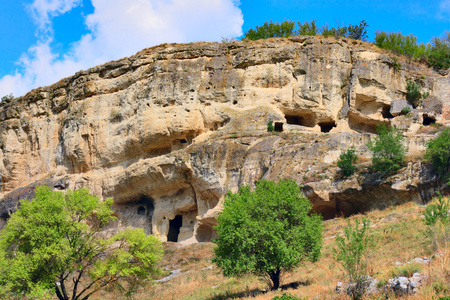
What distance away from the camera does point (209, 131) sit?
36.4 metres

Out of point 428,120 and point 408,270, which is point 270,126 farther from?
point 408,270

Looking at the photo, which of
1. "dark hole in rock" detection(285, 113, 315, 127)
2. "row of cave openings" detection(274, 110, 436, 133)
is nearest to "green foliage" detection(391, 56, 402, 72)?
"row of cave openings" detection(274, 110, 436, 133)

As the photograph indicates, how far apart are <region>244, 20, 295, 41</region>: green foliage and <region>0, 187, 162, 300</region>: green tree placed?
2970 cm

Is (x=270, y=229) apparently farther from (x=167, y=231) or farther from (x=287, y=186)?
(x=167, y=231)

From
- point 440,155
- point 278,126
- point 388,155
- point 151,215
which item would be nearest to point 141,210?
point 151,215

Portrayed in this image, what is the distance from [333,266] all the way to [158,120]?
1920cm

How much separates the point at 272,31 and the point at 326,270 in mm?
31837

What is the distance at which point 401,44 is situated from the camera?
146 ft

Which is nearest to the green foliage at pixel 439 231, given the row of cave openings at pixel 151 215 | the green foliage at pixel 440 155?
the green foliage at pixel 440 155

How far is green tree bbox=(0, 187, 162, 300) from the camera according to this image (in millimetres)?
20453

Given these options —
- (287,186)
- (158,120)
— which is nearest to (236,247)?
(287,186)

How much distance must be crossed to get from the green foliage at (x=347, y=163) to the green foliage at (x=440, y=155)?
13.0 ft

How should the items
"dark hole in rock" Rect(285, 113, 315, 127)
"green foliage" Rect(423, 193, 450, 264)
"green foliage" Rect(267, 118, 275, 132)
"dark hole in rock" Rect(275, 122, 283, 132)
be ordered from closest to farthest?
"green foliage" Rect(423, 193, 450, 264), "green foliage" Rect(267, 118, 275, 132), "dark hole in rock" Rect(275, 122, 283, 132), "dark hole in rock" Rect(285, 113, 315, 127)

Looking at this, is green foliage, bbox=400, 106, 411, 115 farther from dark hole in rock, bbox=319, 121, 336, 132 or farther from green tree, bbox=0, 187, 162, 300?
green tree, bbox=0, 187, 162, 300
